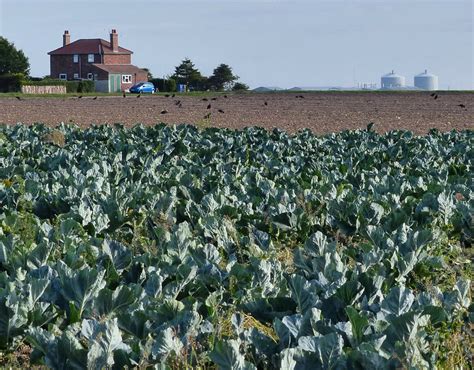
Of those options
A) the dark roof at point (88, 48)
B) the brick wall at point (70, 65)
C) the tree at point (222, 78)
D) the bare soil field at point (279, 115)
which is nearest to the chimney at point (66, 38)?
the dark roof at point (88, 48)

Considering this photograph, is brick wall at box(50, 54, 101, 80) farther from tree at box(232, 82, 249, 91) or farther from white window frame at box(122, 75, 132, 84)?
tree at box(232, 82, 249, 91)

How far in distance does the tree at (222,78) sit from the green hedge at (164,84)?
721cm

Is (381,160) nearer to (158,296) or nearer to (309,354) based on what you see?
(158,296)

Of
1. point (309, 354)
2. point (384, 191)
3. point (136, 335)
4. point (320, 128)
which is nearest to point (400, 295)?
point (309, 354)

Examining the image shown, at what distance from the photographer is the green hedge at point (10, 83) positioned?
258 feet

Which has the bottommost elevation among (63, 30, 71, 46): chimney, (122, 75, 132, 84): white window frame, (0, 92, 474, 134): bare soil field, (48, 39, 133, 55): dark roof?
(0, 92, 474, 134): bare soil field

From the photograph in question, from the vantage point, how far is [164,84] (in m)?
85.9

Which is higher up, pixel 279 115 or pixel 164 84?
pixel 164 84

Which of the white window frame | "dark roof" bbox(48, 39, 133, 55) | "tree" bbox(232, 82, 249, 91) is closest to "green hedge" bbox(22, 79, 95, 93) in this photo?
"tree" bbox(232, 82, 249, 91)

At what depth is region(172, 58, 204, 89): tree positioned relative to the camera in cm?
9419

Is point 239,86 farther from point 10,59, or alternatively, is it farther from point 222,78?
point 10,59

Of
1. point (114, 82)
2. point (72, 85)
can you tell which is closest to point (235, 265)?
point (72, 85)

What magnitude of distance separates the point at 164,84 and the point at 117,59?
99.6ft

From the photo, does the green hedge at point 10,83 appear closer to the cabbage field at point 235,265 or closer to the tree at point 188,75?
the tree at point 188,75
